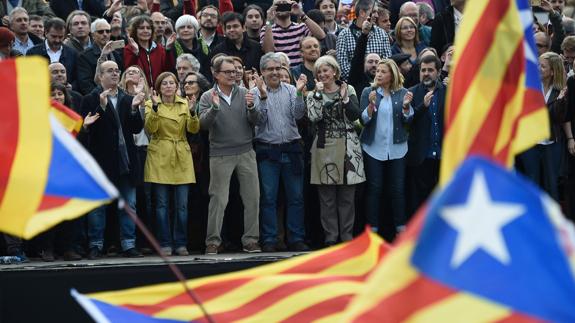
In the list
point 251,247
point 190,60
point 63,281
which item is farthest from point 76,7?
point 63,281

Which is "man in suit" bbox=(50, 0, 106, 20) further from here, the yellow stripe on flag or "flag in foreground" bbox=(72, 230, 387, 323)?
the yellow stripe on flag

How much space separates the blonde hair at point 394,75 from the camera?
15.6 meters

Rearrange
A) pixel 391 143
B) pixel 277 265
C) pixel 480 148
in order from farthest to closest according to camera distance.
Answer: pixel 391 143 < pixel 277 265 < pixel 480 148

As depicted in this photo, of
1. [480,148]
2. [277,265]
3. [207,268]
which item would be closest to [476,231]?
[480,148]

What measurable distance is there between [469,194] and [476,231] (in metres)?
0.15

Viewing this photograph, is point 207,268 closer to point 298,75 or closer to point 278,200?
point 278,200

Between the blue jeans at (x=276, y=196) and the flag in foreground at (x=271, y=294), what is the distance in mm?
6152

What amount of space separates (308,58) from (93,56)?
2.23 meters

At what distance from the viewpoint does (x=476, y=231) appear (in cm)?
600

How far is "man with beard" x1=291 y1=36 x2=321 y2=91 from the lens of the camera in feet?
52.8

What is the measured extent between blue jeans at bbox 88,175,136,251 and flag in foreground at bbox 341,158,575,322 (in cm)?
907

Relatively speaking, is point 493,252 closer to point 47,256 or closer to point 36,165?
point 36,165

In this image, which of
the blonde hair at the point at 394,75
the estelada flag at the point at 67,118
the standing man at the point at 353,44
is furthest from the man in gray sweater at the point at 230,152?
the estelada flag at the point at 67,118

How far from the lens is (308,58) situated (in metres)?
16.2
